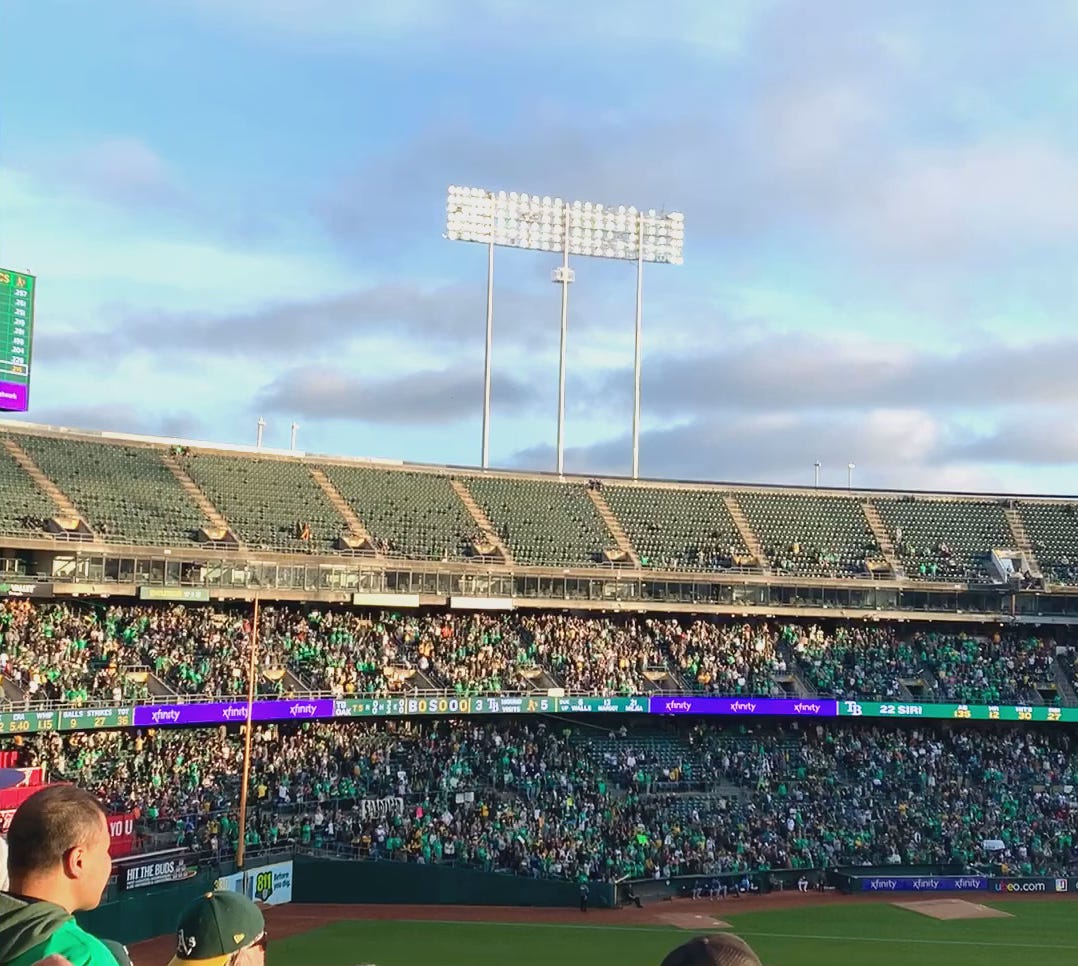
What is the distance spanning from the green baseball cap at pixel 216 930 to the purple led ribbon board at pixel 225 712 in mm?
33432

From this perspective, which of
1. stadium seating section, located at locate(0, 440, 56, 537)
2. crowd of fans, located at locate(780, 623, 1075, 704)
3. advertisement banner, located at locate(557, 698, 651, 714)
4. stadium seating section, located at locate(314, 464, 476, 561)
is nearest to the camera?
stadium seating section, located at locate(0, 440, 56, 537)

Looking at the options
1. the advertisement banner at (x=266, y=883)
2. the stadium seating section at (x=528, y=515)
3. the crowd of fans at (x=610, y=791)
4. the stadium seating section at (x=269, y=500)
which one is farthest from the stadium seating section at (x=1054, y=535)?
the advertisement banner at (x=266, y=883)

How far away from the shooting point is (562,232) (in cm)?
5450

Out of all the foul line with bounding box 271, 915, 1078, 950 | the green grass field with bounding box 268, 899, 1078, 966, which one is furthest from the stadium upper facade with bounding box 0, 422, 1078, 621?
the green grass field with bounding box 268, 899, 1078, 966

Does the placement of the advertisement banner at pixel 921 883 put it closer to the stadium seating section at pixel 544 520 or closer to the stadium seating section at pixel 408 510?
the stadium seating section at pixel 544 520

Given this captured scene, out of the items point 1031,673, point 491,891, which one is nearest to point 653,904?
point 491,891

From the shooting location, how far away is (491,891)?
35.1 m

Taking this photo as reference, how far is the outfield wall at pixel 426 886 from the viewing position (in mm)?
34500

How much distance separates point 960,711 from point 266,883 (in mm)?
26344

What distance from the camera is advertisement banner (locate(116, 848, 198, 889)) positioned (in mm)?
28438

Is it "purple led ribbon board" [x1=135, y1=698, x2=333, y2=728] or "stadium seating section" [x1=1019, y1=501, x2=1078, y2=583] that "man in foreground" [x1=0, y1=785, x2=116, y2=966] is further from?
"stadium seating section" [x1=1019, y1=501, x2=1078, y2=583]

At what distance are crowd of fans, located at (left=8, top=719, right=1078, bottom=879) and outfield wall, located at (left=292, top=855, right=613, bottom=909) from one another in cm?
67

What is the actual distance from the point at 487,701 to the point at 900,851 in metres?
14.3

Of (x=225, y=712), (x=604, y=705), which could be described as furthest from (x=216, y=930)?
(x=604, y=705)
